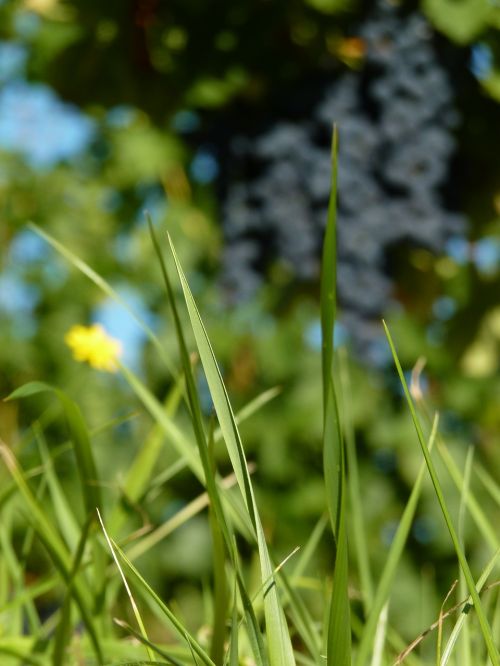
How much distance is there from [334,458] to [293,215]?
1189mm

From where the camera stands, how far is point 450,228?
152 centimetres

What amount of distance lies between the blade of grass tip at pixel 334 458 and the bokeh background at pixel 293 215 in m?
1.11

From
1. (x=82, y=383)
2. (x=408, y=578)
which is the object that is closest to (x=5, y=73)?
A: (x=82, y=383)

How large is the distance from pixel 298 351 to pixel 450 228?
29 cm

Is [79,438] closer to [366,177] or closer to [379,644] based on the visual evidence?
[379,644]

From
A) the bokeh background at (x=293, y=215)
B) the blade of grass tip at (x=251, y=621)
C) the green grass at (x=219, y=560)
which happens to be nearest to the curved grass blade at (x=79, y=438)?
the green grass at (x=219, y=560)

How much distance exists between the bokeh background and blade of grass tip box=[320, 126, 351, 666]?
1.11 metres

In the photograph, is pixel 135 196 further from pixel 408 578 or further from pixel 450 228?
pixel 408 578

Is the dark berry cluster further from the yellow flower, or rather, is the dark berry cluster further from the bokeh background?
the yellow flower

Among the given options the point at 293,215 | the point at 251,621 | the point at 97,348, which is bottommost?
the point at 293,215

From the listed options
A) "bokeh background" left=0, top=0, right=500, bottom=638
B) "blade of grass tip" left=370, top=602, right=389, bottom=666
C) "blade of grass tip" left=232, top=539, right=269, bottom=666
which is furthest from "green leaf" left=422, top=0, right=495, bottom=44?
"blade of grass tip" left=232, top=539, right=269, bottom=666

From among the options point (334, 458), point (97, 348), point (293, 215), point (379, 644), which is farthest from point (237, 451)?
point (293, 215)

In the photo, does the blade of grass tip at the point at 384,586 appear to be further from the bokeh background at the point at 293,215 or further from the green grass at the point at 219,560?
the bokeh background at the point at 293,215

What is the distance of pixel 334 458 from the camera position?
1.13 feet
